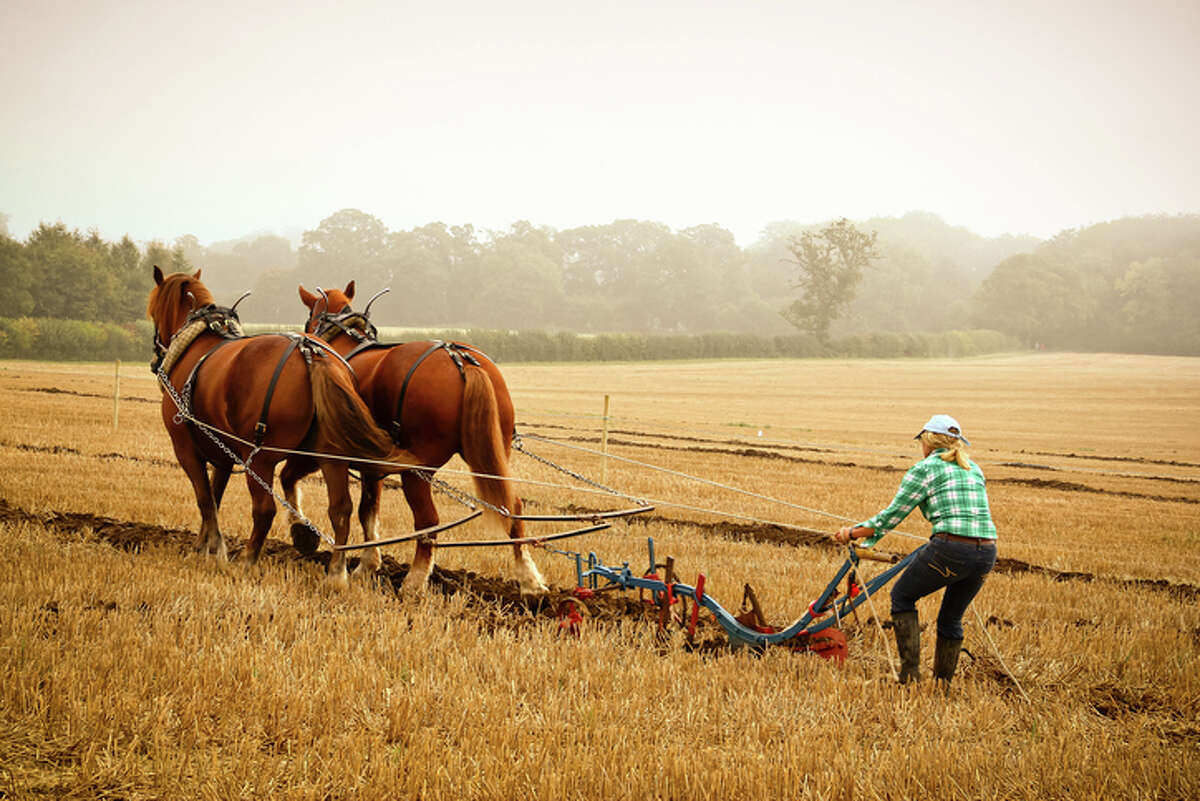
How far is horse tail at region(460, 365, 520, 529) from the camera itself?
655 cm

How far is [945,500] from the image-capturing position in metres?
4.63

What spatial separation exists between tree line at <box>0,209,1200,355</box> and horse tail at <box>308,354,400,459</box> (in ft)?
155

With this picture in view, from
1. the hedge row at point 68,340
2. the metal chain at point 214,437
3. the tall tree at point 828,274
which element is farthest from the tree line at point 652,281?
the metal chain at point 214,437

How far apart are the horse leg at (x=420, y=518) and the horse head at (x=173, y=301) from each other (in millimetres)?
3009

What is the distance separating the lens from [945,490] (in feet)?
15.3

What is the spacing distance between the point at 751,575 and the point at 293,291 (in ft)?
236

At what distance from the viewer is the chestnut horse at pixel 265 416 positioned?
20.8ft

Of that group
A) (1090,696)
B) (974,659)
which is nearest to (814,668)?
(974,659)

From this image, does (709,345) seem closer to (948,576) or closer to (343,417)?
(343,417)

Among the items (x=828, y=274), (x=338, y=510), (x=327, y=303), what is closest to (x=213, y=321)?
(x=327, y=303)

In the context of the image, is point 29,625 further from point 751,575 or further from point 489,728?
point 751,575

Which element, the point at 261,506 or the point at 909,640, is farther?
the point at 261,506

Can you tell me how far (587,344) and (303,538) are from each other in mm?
50392

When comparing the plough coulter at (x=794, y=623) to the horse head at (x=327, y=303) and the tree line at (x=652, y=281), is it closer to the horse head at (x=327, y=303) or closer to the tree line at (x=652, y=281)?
the horse head at (x=327, y=303)
